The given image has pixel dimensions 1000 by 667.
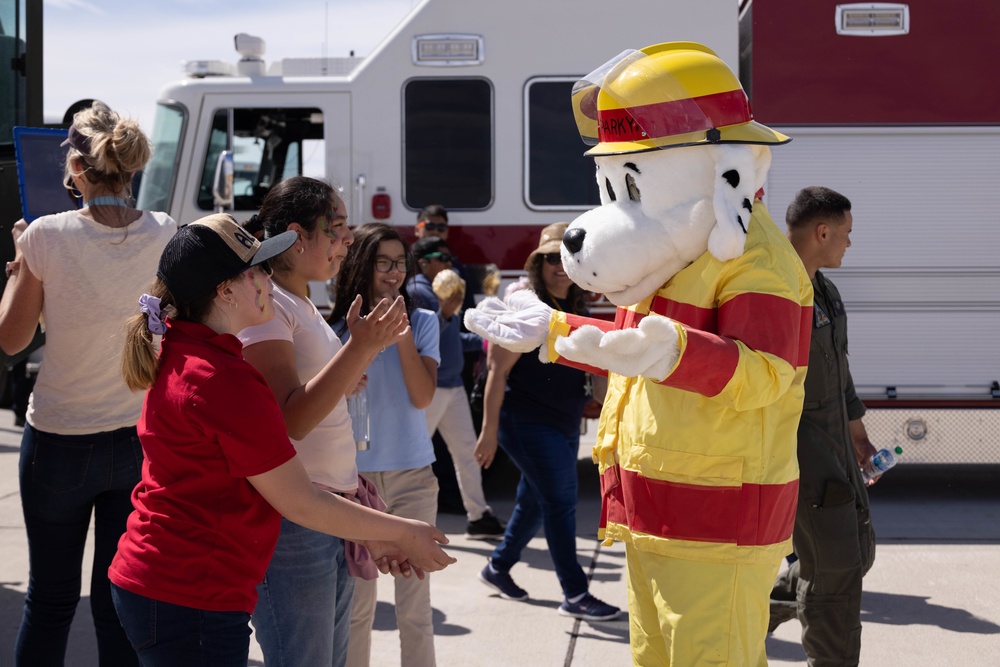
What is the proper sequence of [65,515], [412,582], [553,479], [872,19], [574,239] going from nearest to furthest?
[574,239] < [65,515] < [412,582] < [553,479] < [872,19]

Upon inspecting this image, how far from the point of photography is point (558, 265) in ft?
17.1

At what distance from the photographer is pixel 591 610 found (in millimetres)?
5242

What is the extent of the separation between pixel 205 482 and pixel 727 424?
4.14 ft

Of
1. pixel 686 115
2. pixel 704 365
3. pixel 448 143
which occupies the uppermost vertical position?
pixel 448 143

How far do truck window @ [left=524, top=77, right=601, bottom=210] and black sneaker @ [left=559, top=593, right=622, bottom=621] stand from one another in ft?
9.87

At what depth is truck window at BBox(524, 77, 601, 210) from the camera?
7.43 m

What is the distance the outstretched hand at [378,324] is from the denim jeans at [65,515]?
111 centimetres

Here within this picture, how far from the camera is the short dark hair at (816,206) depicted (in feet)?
13.7

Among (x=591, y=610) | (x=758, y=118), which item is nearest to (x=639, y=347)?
(x=591, y=610)

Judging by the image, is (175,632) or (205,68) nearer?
(175,632)

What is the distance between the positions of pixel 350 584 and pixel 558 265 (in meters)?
2.43

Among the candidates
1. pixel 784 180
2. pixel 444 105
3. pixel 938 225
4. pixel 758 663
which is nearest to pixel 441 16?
pixel 444 105

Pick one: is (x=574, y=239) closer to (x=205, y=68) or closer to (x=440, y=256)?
(x=440, y=256)

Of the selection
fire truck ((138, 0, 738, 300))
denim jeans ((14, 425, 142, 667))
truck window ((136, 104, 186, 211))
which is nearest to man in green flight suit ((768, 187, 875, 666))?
denim jeans ((14, 425, 142, 667))
